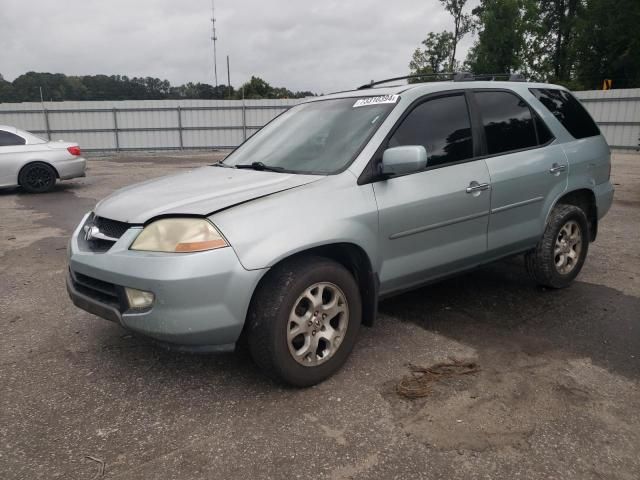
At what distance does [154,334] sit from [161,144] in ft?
69.8

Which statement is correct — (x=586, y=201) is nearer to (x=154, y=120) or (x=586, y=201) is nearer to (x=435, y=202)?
(x=435, y=202)

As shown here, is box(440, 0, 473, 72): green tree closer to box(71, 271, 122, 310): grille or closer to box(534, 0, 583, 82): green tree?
box(534, 0, 583, 82): green tree

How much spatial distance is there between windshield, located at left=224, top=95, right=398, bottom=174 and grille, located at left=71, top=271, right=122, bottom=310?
4.15 ft

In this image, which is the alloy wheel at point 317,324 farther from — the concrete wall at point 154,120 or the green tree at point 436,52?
the green tree at point 436,52

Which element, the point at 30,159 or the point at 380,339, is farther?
the point at 30,159

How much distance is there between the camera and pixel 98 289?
2805 mm

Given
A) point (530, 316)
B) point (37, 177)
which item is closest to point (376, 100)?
point (530, 316)

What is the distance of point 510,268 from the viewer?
16.7ft

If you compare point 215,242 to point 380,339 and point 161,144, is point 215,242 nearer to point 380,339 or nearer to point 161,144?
point 380,339

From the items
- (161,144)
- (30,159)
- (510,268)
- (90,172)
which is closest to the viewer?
(510,268)

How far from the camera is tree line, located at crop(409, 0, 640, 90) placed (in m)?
35.1

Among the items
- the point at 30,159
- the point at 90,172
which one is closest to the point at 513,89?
the point at 30,159

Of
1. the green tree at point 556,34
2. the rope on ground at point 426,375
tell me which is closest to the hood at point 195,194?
the rope on ground at point 426,375

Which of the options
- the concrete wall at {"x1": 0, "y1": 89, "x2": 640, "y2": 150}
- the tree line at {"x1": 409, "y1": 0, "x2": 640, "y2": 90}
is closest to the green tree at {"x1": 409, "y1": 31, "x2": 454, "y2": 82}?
the tree line at {"x1": 409, "y1": 0, "x2": 640, "y2": 90}
